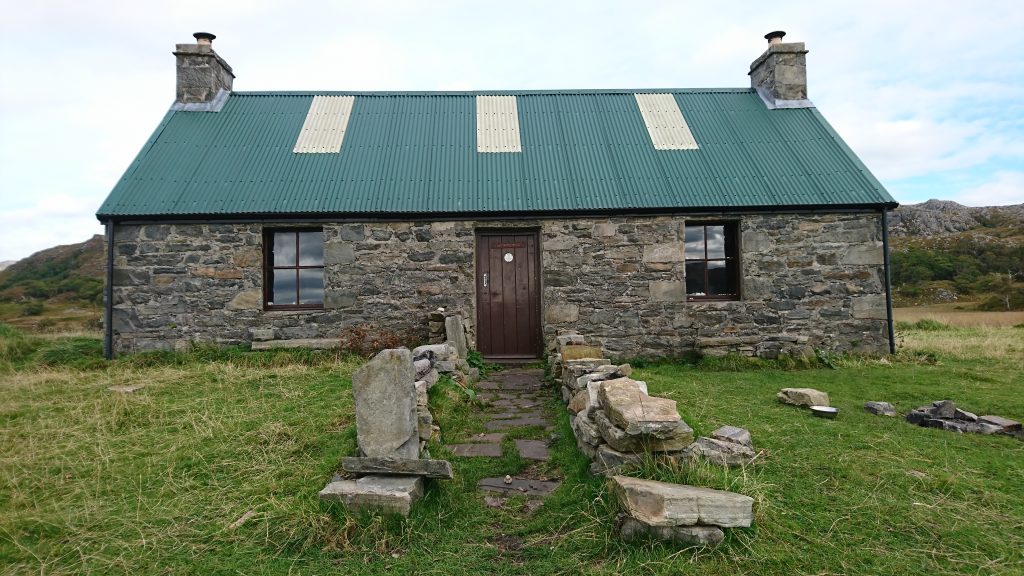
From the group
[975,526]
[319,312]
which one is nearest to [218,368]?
[319,312]

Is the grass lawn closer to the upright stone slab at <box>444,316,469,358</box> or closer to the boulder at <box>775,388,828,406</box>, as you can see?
the boulder at <box>775,388,828,406</box>

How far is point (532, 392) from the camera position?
788 centimetres

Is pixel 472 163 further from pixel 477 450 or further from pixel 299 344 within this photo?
pixel 477 450

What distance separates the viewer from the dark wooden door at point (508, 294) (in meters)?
10.4

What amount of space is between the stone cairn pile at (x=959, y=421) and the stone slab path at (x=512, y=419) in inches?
153

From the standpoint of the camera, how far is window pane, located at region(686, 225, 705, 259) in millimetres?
10703

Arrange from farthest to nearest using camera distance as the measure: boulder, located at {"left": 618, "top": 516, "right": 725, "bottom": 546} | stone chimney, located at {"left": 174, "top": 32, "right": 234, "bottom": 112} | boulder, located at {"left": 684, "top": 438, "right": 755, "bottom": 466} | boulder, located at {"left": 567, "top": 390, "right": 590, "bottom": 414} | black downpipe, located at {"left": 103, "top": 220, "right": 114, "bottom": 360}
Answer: stone chimney, located at {"left": 174, "top": 32, "right": 234, "bottom": 112} → black downpipe, located at {"left": 103, "top": 220, "right": 114, "bottom": 360} → boulder, located at {"left": 567, "top": 390, "right": 590, "bottom": 414} → boulder, located at {"left": 684, "top": 438, "right": 755, "bottom": 466} → boulder, located at {"left": 618, "top": 516, "right": 725, "bottom": 546}

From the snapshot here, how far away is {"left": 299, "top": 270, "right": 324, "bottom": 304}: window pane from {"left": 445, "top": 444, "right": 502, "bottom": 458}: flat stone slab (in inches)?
239

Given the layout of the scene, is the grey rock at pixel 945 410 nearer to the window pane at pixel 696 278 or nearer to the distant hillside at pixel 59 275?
the window pane at pixel 696 278

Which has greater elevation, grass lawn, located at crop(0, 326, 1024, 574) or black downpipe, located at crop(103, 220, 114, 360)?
black downpipe, located at crop(103, 220, 114, 360)

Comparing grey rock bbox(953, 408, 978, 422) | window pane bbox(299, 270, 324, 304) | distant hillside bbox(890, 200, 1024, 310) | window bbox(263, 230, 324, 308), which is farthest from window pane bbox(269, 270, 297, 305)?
distant hillside bbox(890, 200, 1024, 310)

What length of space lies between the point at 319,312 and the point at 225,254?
6.53 feet

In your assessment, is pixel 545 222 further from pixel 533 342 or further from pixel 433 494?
pixel 433 494

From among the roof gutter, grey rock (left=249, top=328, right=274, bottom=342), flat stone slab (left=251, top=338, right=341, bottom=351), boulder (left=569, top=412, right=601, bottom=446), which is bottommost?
boulder (left=569, top=412, right=601, bottom=446)
